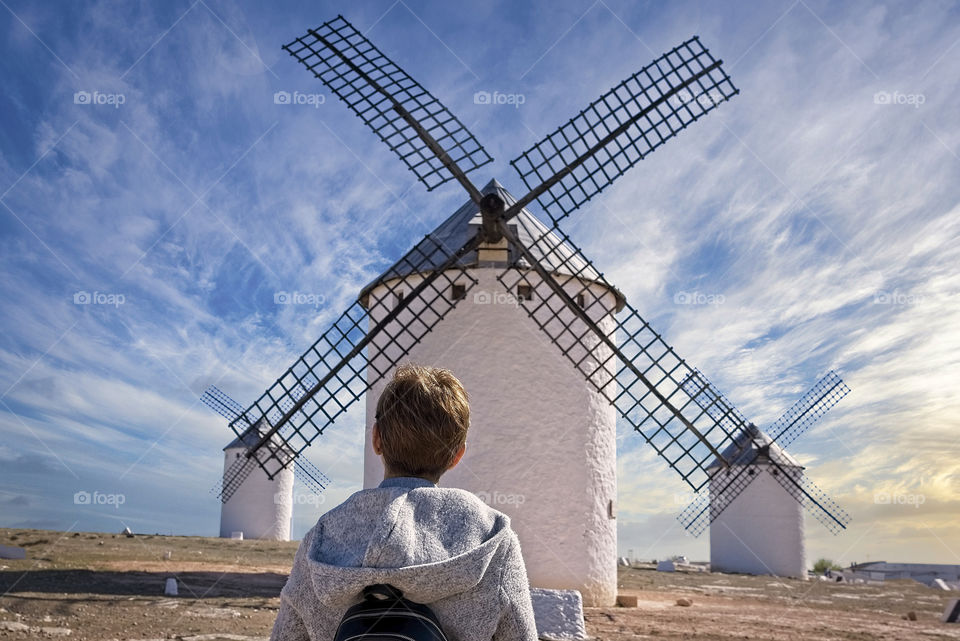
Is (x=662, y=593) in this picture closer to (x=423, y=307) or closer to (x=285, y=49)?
(x=423, y=307)

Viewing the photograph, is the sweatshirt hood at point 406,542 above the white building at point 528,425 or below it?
below

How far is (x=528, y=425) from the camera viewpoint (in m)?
11.7

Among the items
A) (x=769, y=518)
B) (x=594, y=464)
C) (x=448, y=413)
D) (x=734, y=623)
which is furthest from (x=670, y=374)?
(x=769, y=518)

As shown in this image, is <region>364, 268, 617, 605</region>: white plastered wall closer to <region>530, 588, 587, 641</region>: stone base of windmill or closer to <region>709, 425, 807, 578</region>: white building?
<region>530, 588, 587, 641</region>: stone base of windmill

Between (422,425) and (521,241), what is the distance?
392 inches

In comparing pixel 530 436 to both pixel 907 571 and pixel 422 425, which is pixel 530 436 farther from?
pixel 907 571

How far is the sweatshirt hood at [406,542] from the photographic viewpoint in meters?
1.57

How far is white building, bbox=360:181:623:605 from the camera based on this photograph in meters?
11.6

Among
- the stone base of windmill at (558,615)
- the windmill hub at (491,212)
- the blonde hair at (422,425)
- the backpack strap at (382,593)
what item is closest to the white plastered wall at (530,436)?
the windmill hub at (491,212)

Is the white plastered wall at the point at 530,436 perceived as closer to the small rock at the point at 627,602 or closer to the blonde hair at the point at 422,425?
the small rock at the point at 627,602

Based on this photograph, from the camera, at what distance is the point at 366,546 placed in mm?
1604

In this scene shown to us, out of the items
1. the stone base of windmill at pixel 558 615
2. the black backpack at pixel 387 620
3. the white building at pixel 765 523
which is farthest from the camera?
the white building at pixel 765 523

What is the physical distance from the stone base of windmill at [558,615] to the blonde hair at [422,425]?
6.95 meters

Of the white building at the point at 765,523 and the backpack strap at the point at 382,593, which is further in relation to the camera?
the white building at the point at 765,523
